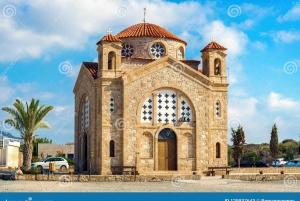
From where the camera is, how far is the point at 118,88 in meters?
36.4

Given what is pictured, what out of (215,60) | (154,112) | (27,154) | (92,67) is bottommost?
(27,154)

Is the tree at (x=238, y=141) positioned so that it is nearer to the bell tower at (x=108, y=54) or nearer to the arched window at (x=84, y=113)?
the arched window at (x=84, y=113)

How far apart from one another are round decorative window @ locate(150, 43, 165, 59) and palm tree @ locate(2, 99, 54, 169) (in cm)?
921

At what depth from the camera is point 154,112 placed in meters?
36.8

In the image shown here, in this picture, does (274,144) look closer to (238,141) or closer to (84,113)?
(238,141)

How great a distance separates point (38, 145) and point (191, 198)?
2219 inches

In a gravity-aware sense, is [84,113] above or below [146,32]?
below

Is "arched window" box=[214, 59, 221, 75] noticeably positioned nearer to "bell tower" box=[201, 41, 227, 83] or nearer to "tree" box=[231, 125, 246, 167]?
"bell tower" box=[201, 41, 227, 83]

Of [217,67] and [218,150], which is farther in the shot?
[217,67]

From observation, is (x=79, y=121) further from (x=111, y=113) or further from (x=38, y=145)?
(x=38, y=145)

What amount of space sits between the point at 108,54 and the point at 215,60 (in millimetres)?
8585

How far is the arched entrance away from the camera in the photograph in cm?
3678

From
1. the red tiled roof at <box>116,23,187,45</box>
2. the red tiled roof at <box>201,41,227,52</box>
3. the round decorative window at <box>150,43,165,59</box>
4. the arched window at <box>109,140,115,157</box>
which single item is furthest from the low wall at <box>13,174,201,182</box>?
the red tiled roof at <box>116,23,187,45</box>

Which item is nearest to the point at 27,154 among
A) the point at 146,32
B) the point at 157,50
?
the point at 157,50
